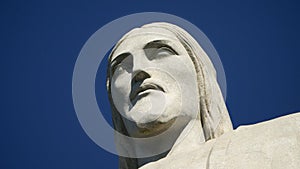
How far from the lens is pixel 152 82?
8.88 meters

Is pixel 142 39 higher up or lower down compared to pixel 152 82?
higher up

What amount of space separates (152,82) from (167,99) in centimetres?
27

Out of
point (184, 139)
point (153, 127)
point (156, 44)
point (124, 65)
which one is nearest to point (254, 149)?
point (184, 139)

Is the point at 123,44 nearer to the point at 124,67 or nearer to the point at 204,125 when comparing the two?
the point at 124,67

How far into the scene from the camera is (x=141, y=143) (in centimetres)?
893

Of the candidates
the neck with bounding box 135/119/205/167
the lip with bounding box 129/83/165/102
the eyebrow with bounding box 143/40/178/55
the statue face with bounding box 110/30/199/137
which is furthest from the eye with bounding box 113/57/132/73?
the neck with bounding box 135/119/205/167

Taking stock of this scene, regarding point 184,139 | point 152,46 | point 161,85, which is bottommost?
point 184,139

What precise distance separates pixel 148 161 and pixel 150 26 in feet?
5.71

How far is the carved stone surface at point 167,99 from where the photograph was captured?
862 centimetres

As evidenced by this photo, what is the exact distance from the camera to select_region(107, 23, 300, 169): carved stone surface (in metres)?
8.62

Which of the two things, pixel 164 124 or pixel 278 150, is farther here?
pixel 164 124

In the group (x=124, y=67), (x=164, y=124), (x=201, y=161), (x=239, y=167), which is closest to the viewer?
(x=239, y=167)

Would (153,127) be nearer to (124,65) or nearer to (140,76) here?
(140,76)

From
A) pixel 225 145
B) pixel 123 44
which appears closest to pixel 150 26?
pixel 123 44
